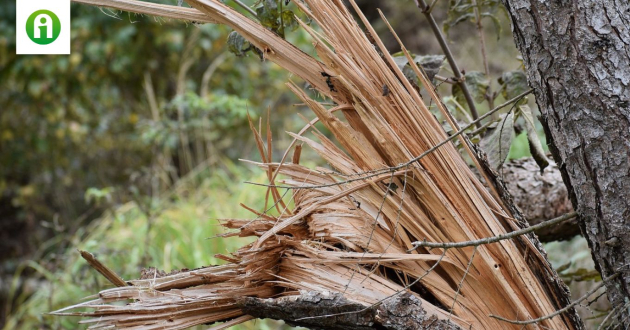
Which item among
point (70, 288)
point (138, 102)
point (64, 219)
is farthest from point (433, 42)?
point (70, 288)

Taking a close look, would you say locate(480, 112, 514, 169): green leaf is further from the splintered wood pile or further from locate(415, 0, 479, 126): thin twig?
locate(415, 0, 479, 126): thin twig

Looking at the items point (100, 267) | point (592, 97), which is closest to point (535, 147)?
point (592, 97)

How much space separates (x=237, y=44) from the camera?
1158 mm

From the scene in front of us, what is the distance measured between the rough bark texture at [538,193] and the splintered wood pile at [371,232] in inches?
21.9

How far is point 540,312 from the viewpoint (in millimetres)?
954

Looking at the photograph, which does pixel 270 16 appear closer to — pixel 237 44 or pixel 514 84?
pixel 237 44

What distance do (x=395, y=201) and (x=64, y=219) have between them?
3.68 m

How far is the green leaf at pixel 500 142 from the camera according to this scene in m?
1.07

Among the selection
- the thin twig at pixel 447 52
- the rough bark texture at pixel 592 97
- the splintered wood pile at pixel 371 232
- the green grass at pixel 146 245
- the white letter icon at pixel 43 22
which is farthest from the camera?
the green grass at pixel 146 245

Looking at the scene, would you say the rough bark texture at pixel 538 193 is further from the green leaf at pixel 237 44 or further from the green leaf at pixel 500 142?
the green leaf at pixel 237 44

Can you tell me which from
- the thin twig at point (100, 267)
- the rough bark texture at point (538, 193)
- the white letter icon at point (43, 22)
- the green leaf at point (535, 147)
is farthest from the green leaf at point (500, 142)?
the white letter icon at point (43, 22)

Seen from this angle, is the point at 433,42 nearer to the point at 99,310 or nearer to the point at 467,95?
the point at 467,95

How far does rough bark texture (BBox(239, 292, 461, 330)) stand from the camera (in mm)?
894

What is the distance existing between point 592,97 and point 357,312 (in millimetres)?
481
